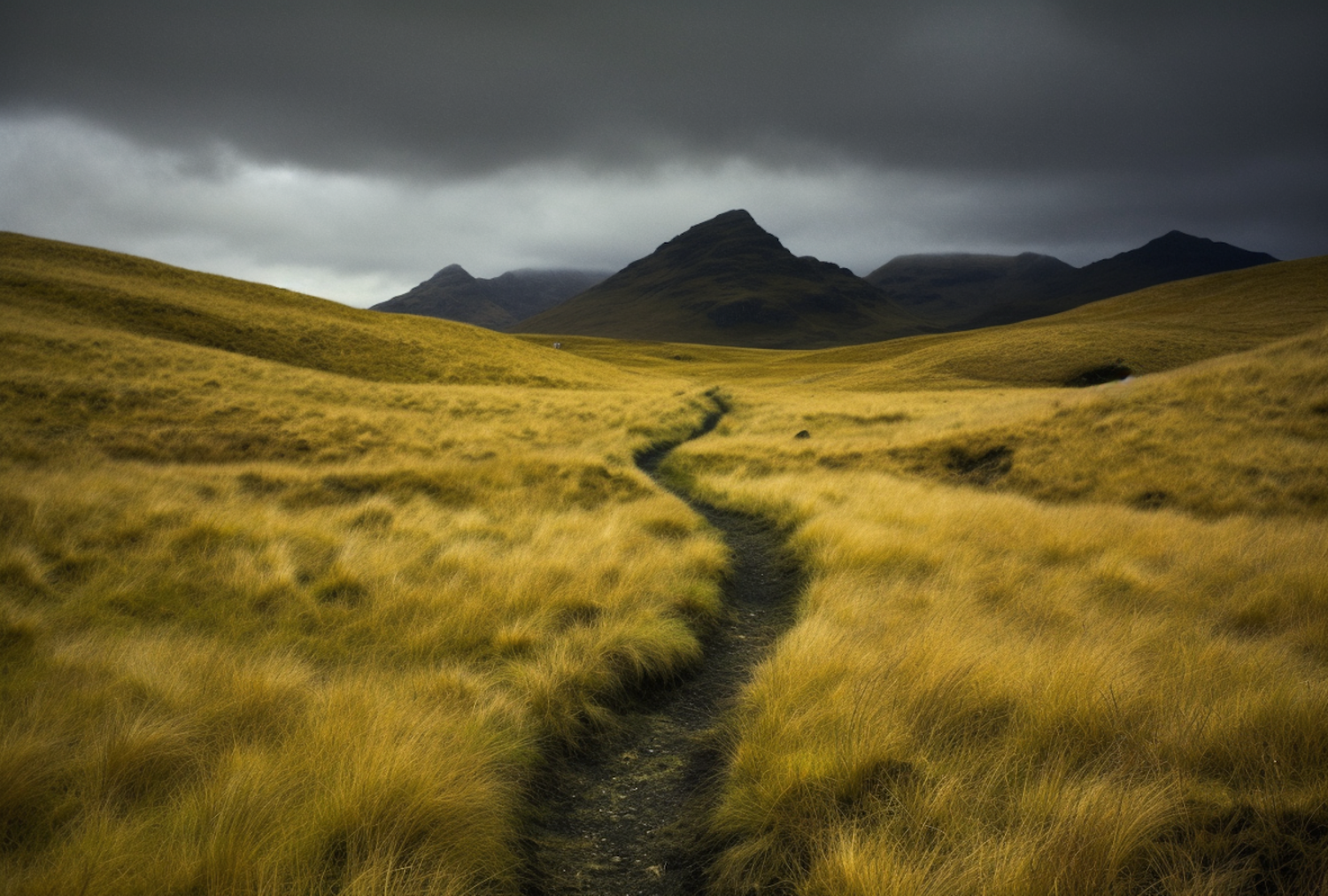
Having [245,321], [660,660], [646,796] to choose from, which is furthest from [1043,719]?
[245,321]

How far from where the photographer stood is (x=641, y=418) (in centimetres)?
2812

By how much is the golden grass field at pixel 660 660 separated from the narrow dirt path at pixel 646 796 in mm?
218

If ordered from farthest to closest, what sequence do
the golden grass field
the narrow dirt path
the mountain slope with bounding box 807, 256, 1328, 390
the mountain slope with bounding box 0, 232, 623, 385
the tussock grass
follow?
1. the mountain slope with bounding box 807, 256, 1328, 390
2. the mountain slope with bounding box 0, 232, 623, 385
3. the narrow dirt path
4. the golden grass field
5. the tussock grass

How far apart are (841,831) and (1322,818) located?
2.22m

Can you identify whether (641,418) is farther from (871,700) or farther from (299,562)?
(871,700)

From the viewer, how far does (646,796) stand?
420cm

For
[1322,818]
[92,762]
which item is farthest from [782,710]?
[92,762]

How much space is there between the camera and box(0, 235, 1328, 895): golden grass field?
9.09 ft

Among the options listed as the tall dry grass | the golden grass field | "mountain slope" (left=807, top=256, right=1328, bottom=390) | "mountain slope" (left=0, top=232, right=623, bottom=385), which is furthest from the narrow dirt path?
"mountain slope" (left=807, top=256, right=1328, bottom=390)

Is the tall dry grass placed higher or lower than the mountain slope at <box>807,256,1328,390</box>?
lower

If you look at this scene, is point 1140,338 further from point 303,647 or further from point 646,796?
point 303,647

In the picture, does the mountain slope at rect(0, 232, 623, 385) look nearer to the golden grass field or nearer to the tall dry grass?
the golden grass field

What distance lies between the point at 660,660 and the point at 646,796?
162cm

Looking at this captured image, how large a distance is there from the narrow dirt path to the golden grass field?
218 millimetres
